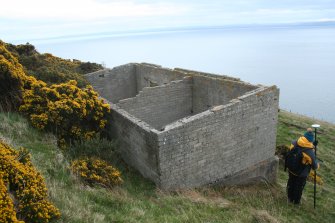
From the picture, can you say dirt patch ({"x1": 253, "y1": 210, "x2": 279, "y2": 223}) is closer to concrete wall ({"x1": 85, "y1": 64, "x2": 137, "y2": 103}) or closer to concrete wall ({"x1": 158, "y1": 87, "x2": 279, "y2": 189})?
concrete wall ({"x1": 158, "y1": 87, "x2": 279, "y2": 189})

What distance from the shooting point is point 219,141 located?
1052cm

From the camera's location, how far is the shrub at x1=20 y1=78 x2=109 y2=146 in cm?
1070

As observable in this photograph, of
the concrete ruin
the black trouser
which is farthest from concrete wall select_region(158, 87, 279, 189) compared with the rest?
the black trouser

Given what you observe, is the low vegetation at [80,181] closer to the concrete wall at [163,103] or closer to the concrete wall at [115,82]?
the concrete wall at [163,103]

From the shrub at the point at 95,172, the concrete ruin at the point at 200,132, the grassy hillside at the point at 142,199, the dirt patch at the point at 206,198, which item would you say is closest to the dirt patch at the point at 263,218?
the grassy hillside at the point at 142,199

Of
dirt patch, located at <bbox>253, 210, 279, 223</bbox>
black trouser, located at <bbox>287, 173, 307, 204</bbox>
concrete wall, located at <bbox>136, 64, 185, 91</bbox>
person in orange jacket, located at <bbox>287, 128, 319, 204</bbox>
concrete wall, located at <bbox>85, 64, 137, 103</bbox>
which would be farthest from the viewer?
concrete wall, located at <bbox>85, 64, 137, 103</bbox>

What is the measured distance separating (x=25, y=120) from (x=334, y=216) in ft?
35.1

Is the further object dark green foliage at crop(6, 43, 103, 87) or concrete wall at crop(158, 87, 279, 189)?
dark green foliage at crop(6, 43, 103, 87)

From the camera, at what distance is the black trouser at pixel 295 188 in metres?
9.94

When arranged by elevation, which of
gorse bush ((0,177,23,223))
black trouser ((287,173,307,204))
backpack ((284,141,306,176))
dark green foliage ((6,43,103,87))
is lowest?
black trouser ((287,173,307,204))

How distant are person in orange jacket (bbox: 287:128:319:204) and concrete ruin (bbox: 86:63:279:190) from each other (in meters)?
1.81

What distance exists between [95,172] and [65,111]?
3.01 m

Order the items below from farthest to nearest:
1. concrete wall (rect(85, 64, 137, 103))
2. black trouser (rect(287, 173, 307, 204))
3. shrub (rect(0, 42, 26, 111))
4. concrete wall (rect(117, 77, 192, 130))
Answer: concrete wall (rect(85, 64, 137, 103)) < concrete wall (rect(117, 77, 192, 130)) < shrub (rect(0, 42, 26, 111)) < black trouser (rect(287, 173, 307, 204))

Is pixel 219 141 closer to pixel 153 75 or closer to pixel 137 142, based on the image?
pixel 137 142
